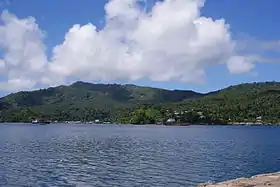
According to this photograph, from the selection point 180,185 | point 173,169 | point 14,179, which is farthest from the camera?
point 173,169

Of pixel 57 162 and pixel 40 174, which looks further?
pixel 57 162

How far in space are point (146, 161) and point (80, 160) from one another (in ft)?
43.8

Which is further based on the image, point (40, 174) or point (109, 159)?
point (109, 159)

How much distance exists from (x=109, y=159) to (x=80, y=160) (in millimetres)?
5996

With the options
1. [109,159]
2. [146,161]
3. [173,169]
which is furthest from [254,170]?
[109,159]

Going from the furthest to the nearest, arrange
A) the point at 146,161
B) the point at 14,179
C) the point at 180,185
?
the point at 146,161 → the point at 14,179 → the point at 180,185

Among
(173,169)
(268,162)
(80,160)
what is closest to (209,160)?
(268,162)

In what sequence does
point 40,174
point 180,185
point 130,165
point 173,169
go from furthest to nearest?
point 130,165 → point 173,169 → point 40,174 → point 180,185

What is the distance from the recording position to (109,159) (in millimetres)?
85312

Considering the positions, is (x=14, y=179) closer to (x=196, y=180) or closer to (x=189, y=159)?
(x=196, y=180)

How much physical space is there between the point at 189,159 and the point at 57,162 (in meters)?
26.2

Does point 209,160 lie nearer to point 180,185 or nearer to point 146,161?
point 146,161

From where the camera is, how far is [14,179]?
5875cm

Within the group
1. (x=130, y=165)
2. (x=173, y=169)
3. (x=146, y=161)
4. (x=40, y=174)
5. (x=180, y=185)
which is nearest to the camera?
(x=180, y=185)
